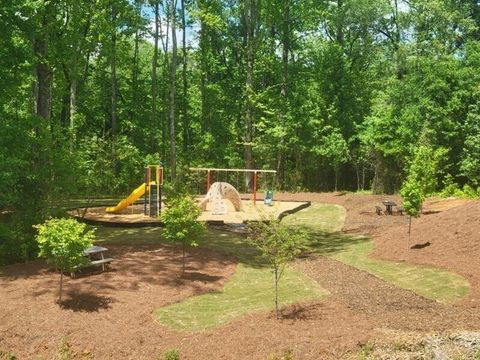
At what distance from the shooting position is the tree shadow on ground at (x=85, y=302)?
1056cm

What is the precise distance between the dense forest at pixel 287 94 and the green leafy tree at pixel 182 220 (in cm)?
1321

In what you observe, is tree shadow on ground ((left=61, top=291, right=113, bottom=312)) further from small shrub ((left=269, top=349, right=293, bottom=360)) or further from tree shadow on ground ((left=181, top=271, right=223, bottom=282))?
small shrub ((left=269, top=349, right=293, bottom=360))

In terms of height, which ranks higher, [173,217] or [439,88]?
[439,88]

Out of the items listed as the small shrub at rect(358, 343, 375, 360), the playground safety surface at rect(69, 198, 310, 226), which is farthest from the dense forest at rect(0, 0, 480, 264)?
the small shrub at rect(358, 343, 375, 360)

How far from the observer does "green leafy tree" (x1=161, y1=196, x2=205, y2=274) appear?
44.2 feet

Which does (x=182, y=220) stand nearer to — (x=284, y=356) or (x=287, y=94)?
(x=284, y=356)


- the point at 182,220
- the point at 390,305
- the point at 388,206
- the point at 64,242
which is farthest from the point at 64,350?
the point at 388,206

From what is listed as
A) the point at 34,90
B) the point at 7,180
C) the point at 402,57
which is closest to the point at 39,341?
the point at 7,180

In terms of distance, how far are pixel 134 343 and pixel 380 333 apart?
4.48m

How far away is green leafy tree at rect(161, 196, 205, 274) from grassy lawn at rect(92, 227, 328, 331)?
1.69 m

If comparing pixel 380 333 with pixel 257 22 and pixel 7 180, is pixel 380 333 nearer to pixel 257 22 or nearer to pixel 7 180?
pixel 7 180

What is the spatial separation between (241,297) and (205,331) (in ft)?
7.76

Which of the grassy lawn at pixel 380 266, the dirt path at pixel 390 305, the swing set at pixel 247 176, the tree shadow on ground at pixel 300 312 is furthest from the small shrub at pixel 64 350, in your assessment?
the swing set at pixel 247 176

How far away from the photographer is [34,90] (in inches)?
1056
